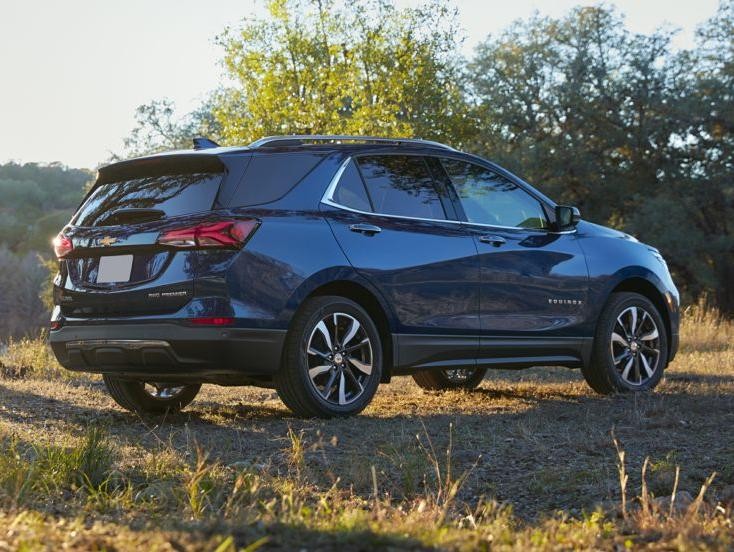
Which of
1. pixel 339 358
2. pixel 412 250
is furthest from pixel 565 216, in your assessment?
pixel 339 358

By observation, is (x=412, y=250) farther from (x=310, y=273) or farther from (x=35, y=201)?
(x=35, y=201)

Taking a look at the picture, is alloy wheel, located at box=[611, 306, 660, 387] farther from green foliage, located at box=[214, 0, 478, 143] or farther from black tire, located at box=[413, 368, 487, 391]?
green foliage, located at box=[214, 0, 478, 143]

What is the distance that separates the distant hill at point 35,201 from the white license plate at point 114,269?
58382 millimetres

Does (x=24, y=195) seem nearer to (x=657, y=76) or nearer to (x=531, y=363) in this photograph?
(x=657, y=76)

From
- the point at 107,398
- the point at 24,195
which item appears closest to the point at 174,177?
the point at 107,398

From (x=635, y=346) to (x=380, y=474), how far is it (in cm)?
451

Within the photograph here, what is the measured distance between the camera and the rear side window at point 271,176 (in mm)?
6652

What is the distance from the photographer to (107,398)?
8.82 metres

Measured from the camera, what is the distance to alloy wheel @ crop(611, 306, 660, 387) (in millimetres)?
8891

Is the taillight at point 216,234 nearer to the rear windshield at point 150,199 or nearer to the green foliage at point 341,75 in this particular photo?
the rear windshield at point 150,199

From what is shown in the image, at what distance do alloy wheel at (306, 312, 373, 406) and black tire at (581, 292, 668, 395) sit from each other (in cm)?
245

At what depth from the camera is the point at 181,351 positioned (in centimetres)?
639

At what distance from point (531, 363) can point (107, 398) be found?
344 centimetres

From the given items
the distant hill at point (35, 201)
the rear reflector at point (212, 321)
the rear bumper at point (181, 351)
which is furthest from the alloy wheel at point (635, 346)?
the distant hill at point (35, 201)
